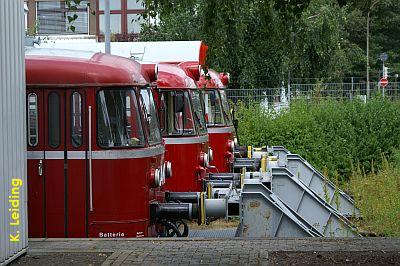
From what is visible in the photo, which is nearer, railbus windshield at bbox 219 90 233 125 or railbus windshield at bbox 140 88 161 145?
railbus windshield at bbox 140 88 161 145

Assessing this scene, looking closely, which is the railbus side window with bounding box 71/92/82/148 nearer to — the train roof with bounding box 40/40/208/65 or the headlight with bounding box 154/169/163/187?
the headlight with bounding box 154/169/163/187

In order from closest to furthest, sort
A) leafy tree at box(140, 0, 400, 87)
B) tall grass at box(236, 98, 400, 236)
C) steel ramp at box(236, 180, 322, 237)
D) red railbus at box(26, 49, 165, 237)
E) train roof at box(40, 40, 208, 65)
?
leafy tree at box(140, 0, 400, 87)
red railbus at box(26, 49, 165, 237)
steel ramp at box(236, 180, 322, 237)
train roof at box(40, 40, 208, 65)
tall grass at box(236, 98, 400, 236)

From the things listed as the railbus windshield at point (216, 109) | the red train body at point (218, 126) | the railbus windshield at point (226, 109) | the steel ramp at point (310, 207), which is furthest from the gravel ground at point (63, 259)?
the railbus windshield at point (226, 109)

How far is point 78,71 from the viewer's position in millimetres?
10570

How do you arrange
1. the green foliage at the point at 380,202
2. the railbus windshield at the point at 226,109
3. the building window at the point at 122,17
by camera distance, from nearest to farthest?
the green foliage at the point at 380,202, the railbus windshield at the point at 226,109, the building window at the point at 122,17

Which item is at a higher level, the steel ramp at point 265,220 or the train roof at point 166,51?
the train roof at point 166,51

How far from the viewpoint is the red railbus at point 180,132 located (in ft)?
46.2

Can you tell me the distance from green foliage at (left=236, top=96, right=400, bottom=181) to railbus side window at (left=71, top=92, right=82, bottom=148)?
12.0 m

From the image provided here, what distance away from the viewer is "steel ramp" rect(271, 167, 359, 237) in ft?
41.5

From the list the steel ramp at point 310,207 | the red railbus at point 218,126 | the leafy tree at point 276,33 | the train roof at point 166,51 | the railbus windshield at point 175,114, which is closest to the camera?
the leafy tree at point 276,33

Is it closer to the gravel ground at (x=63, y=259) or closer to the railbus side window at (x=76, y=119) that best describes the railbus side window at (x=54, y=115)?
the railbus side window at (x=76, y=119)

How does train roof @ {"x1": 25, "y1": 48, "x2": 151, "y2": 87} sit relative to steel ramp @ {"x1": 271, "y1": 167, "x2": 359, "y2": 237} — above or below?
above

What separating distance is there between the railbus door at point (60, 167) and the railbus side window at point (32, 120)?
37 mm

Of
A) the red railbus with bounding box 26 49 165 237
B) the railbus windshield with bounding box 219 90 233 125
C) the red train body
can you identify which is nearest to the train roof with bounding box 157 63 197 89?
the red train body
